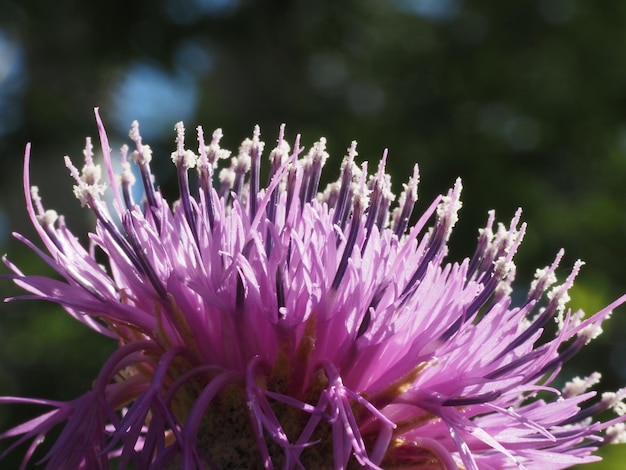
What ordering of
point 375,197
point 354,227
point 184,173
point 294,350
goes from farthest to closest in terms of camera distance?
point 375,197 < point 184,173 < point 354,227 < point 294,350

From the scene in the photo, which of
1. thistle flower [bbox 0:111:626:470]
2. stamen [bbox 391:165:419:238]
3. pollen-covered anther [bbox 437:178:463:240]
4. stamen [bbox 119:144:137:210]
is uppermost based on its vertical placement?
stamen [bbox 391:165:419:238]

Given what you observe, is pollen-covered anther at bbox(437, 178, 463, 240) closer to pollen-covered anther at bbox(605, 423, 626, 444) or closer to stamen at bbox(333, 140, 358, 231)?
stamen at bbox(333, 140, 358, 231)

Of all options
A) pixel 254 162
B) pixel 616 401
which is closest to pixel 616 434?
pixel 616 401

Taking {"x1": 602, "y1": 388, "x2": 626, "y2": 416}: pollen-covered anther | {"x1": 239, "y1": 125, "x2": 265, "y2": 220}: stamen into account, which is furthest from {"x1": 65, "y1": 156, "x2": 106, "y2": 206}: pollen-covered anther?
{"x1": 602, "y1": 388, "x2": 626, "y2": 416}: pollen-covered anther

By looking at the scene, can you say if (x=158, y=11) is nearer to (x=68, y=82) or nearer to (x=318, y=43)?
(x=68, y=82)

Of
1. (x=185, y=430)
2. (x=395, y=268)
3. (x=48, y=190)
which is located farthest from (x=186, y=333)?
(x=48, y=190)

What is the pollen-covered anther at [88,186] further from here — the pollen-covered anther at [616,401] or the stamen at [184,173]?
the pollen-covered anther at [616,401]

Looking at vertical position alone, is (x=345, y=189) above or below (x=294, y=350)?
above

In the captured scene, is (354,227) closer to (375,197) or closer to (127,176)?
(375,197)
